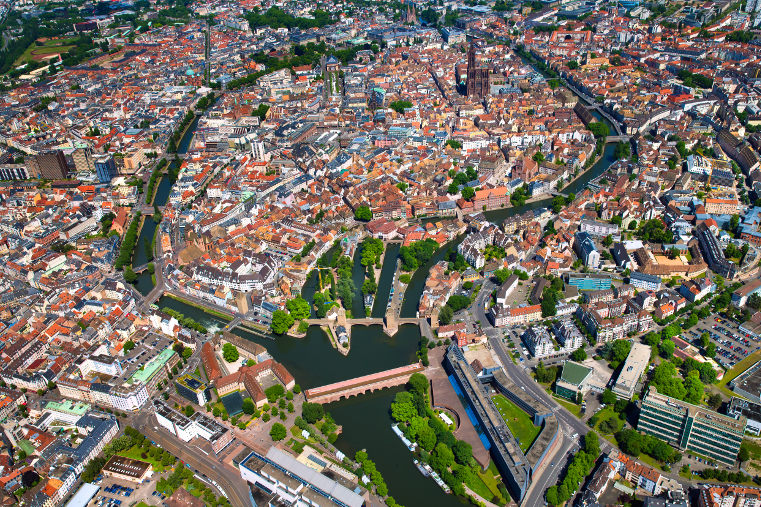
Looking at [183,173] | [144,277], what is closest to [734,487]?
[144,277]

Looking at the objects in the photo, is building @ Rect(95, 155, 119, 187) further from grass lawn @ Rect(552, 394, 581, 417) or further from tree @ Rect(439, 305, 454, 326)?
grass lawn @ Rect(552, 394, 581, 417)

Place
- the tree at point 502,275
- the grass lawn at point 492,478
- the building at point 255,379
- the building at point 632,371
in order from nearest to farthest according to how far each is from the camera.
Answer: the grass lawn at point 492,478 < the building at point 632,371 < the building at point 255,379 < the tree at point 502,275

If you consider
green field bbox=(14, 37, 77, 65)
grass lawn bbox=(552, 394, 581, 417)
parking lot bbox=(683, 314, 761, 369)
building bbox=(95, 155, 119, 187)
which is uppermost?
green field bbox=(14, 37, 77, 65)

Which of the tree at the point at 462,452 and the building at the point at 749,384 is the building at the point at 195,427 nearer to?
the tree at the point at 462,452

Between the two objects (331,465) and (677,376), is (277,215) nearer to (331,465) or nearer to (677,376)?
(331,465)

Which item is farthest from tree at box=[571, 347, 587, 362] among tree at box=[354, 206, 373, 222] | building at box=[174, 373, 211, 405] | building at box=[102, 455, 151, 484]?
building at box=[102, 455, 151, 484]

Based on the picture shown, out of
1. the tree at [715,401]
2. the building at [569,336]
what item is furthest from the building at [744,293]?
the building at [569,336]
